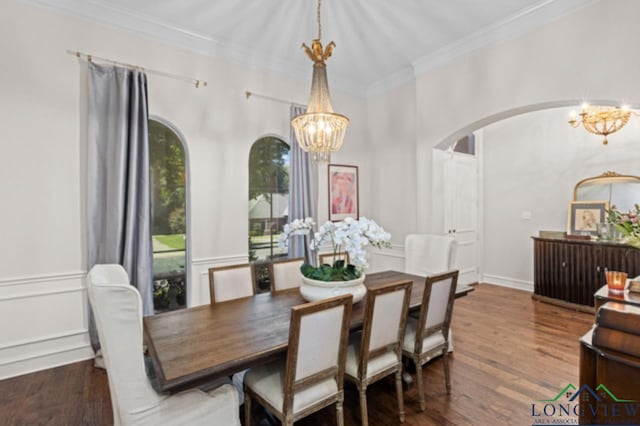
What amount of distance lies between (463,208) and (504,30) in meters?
2.83

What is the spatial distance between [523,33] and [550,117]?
2.36 meters

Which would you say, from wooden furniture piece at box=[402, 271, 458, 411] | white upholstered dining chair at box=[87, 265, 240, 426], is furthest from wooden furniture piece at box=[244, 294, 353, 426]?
wooden furniture piece at box=[402, 271, 458, 411]

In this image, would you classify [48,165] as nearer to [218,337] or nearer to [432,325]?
[218,337]

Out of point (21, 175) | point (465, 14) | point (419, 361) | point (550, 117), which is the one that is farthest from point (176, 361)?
point (550, 117)

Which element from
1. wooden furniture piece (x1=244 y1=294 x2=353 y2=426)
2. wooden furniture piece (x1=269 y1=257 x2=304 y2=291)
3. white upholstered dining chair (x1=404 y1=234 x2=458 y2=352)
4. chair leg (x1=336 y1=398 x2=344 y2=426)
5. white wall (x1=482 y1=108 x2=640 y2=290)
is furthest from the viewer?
white wall (x1=482 y1=108 x2=640 y2=290)

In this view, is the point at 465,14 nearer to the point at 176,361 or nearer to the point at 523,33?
the point at 523,33

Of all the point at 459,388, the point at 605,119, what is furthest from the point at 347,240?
the point at 605,119

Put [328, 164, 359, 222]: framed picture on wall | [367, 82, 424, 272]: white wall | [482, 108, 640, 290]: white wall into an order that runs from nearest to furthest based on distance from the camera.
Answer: [482, 108, 640, 290]: white wall, [367, 82, 424, 272]: white wall, [328, 164, 359, 222]: framed picture on wall

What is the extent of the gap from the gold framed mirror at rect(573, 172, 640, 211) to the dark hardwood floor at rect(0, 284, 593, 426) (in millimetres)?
2012

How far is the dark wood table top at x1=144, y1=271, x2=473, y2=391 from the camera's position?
1.44 metres

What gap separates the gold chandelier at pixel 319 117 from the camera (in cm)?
258

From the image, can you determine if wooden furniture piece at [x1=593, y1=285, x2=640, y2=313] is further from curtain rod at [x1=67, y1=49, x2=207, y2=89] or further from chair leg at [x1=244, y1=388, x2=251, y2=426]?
curtain rod at [x1=67, y1=49, x2=207, y2=89]

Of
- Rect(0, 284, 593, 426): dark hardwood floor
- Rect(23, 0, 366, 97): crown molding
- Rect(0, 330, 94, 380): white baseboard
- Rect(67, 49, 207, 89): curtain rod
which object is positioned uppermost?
Rect(23, 0, 366, 97): crown molding

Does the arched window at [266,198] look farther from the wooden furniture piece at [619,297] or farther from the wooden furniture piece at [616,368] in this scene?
the wooden furniture piece at [616,368]
